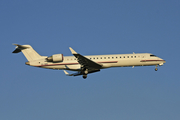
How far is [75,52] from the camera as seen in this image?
36250 mm

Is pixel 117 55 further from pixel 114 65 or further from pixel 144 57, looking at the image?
pixel 144 57

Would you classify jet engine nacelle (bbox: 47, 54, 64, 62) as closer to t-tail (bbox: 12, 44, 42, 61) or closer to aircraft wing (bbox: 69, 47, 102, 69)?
t-tail (bbox: 12, 44, 42, 61)

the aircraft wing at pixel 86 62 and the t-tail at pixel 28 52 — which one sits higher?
the t-tail at pixel 28 52

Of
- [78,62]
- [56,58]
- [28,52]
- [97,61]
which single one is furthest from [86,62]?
[28,52]

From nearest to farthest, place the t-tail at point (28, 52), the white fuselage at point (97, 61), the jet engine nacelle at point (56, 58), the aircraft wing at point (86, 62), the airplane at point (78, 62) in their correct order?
the aircraft wing at point (86, 62), the jet engine nacelle at point (56, 58), the airplane at point (78, 62), the white fuselage at point (97, 61), the t-tail at point (28, 52)

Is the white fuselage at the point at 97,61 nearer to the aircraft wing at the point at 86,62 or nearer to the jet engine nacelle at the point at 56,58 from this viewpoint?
the jet engine nacelle at the point at 56,58

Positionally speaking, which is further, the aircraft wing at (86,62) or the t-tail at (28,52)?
the t-tail at (28,52)

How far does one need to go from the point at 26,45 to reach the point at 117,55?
14.3 m

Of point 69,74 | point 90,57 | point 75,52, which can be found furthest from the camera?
point 69,74

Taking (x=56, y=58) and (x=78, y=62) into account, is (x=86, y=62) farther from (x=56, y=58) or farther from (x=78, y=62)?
(x=56, y=58)

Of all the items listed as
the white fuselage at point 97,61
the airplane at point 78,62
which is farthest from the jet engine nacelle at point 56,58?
the white fuselage at point 97,61

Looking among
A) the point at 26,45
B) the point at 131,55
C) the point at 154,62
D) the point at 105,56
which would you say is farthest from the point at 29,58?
the point at 154,62

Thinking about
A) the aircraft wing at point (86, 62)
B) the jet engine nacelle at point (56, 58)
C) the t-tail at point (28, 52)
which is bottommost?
the aircraft wing at point (86, 62)

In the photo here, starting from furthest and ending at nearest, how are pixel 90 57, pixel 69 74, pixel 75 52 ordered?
pixel 69 74, pixel 90 57, pixel 75 52
